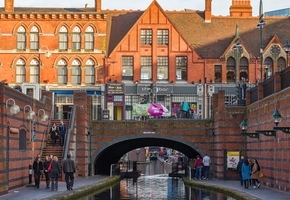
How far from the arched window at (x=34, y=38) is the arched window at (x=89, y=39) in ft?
14.7

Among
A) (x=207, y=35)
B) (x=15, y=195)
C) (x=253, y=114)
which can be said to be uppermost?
(x=207, y=35)

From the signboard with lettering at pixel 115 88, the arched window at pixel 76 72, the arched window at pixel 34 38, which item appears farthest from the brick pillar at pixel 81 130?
the arched window at pixel 34 38

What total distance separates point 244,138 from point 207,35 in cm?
2332

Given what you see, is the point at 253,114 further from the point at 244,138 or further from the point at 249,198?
the point at 249,198

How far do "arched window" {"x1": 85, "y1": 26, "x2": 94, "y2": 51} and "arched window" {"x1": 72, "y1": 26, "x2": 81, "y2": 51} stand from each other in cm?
65

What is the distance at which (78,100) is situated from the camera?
5156cm

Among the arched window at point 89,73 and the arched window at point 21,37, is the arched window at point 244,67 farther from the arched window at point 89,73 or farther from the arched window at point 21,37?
the arched window at point 21,37

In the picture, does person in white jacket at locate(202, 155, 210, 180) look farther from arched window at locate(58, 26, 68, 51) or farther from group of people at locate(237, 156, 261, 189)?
arched window at locate(58, 26, 68, 51)

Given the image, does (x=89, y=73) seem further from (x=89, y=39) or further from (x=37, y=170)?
(x=37, y=170)

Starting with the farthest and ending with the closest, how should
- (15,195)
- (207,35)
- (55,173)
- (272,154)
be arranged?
(207,35) → (272,154) → (55,173) → (15,195)

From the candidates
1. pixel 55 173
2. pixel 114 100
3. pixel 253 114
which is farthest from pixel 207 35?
pixel 55 173

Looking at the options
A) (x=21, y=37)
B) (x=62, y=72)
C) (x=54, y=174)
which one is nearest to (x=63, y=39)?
(x=62, y=72)

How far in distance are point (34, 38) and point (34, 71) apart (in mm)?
3044

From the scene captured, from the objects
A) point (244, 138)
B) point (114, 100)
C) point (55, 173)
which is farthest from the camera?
point (114, 100)
